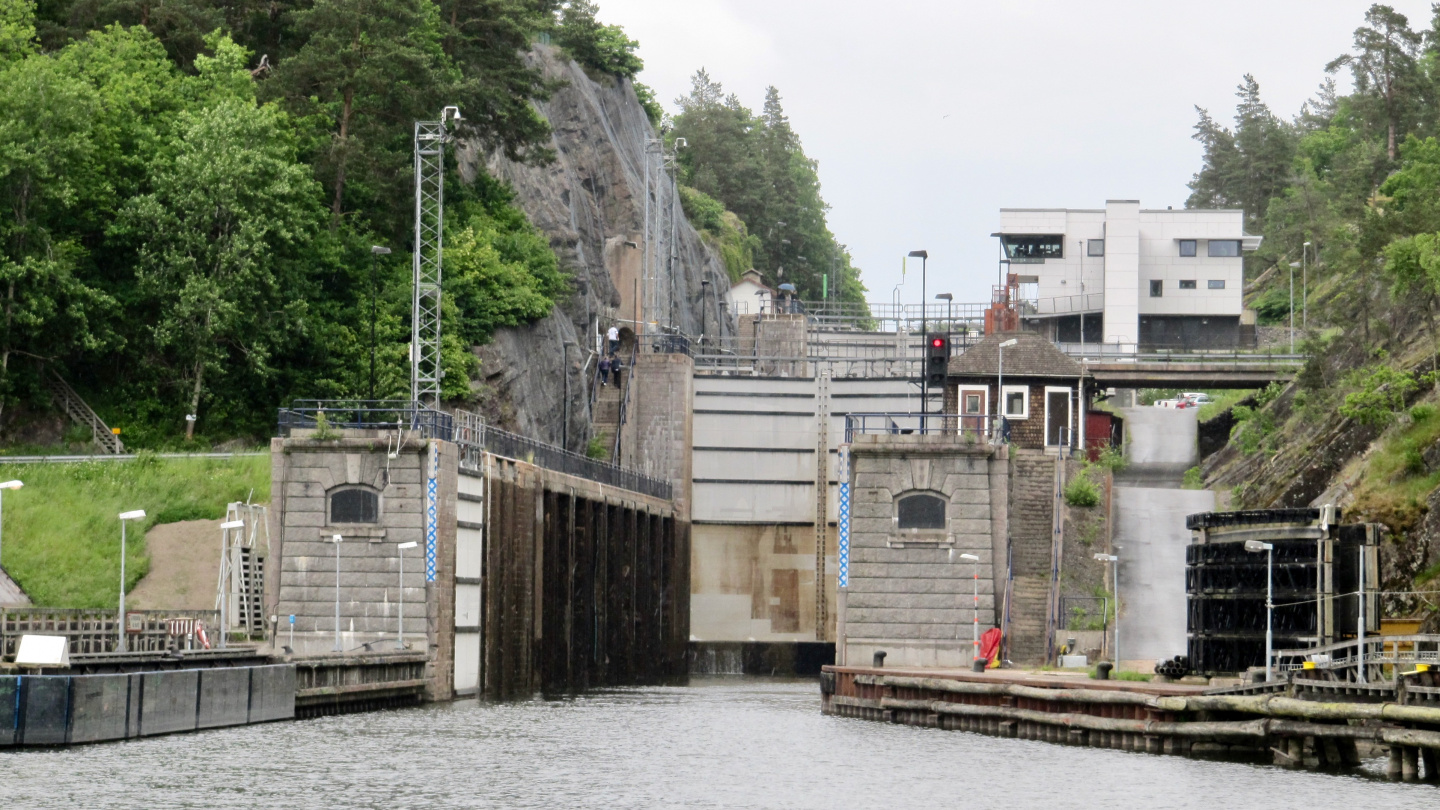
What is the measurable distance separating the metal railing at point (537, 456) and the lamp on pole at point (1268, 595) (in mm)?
22107

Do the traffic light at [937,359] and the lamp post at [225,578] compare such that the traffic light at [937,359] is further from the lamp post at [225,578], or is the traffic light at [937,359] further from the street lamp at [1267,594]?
the lamp post at [225,578]

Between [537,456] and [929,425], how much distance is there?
17.7m

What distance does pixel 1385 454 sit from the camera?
57344mm

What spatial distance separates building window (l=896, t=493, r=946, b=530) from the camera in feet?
177

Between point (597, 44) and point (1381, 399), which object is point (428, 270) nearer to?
point (1381, 399)

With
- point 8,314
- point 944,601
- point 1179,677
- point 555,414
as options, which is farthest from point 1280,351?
point 8,314

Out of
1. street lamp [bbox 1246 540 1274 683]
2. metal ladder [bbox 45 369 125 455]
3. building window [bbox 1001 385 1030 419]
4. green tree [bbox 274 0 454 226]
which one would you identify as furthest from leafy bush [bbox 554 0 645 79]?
street lamp [bbox 1246 540 1274 683]

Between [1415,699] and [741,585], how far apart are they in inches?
1760

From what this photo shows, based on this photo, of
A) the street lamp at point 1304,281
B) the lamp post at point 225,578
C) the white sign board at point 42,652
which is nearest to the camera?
the white sign board at point 42,652

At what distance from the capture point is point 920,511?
178 feet

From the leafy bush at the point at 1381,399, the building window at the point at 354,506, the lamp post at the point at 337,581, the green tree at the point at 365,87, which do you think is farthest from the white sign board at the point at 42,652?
the leafy bush at the point at 1381,399

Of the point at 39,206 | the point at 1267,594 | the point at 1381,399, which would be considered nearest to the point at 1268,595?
the point at 1267,594

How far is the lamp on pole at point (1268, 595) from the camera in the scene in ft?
130

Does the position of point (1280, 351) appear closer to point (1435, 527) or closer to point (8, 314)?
point (1435, 527)
